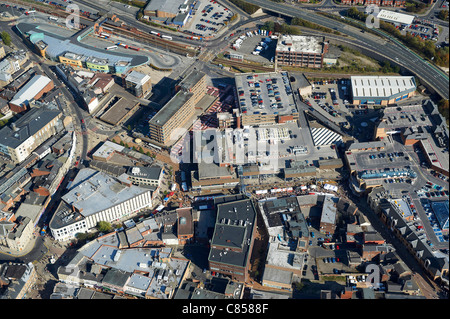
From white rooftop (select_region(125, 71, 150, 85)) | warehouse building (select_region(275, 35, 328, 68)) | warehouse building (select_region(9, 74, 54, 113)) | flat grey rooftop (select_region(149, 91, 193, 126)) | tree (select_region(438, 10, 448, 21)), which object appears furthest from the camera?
tree (select_region(438, 10, 448, 21))

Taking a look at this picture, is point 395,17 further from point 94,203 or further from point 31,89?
point 31,89

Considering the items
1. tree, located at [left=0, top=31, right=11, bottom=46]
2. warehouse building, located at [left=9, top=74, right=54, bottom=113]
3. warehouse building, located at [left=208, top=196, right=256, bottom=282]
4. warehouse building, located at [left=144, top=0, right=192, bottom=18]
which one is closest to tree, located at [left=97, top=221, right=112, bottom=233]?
warehouse building, located at [left=208, top=196, right=256, bottom=282]

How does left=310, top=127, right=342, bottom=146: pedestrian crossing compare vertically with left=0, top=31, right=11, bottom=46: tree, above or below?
above

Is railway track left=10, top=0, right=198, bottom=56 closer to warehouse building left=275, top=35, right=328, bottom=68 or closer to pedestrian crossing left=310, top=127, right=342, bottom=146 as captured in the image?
warehouse building left=275, top=35, right=328, bottom=68

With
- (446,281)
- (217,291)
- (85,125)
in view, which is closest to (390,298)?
(446,281)

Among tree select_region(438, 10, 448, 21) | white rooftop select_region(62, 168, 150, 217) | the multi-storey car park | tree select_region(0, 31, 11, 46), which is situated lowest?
white rooftop select_region(62, 168, 150, 217)

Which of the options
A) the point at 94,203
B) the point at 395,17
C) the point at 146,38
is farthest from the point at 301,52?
the point at 94,203

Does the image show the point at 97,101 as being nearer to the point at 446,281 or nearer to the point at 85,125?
Result: the point at 85,125
